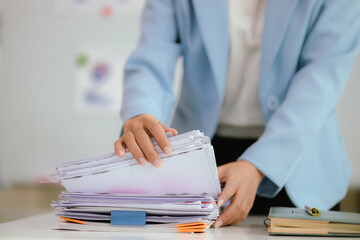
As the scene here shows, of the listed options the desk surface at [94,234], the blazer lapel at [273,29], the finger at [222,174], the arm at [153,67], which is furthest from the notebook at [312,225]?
the blazer lapel at [273,29]

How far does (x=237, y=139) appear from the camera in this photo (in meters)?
1.17

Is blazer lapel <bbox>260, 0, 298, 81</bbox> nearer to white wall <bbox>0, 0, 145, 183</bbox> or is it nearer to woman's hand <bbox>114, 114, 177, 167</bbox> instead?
woman's hand <bbox>114, 114, 177, 167</bbox>

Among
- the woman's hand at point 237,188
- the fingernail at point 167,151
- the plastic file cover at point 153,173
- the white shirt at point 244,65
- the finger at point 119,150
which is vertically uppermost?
the white shirt at point 244,65

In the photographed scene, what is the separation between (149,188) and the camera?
67 centimetres

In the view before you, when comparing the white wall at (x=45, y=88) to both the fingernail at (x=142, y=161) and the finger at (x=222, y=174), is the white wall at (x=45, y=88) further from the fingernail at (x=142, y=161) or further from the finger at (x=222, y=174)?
the fingernail at (x=142, y=161)

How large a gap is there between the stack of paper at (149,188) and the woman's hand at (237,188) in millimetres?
86

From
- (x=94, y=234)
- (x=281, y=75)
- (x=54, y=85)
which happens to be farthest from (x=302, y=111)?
(x=54, y=85)

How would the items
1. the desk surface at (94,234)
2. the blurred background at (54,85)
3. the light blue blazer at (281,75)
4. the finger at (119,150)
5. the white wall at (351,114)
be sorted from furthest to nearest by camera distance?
the blurred background at (54,85) < the white wall at (351,114) < the light blue blazer at (281,75) < the finger at (119,150) < the desk surface at (94,234)

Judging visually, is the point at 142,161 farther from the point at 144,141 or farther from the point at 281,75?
the point at 281,75

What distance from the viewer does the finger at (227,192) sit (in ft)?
2.38

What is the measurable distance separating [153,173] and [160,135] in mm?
69

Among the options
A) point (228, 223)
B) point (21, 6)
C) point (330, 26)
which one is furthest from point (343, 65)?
point (21, 6)

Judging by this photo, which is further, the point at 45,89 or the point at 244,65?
the point at 45,89

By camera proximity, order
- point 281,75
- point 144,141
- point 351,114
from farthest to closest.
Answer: point 351,114, point 281,75, point 144,141
